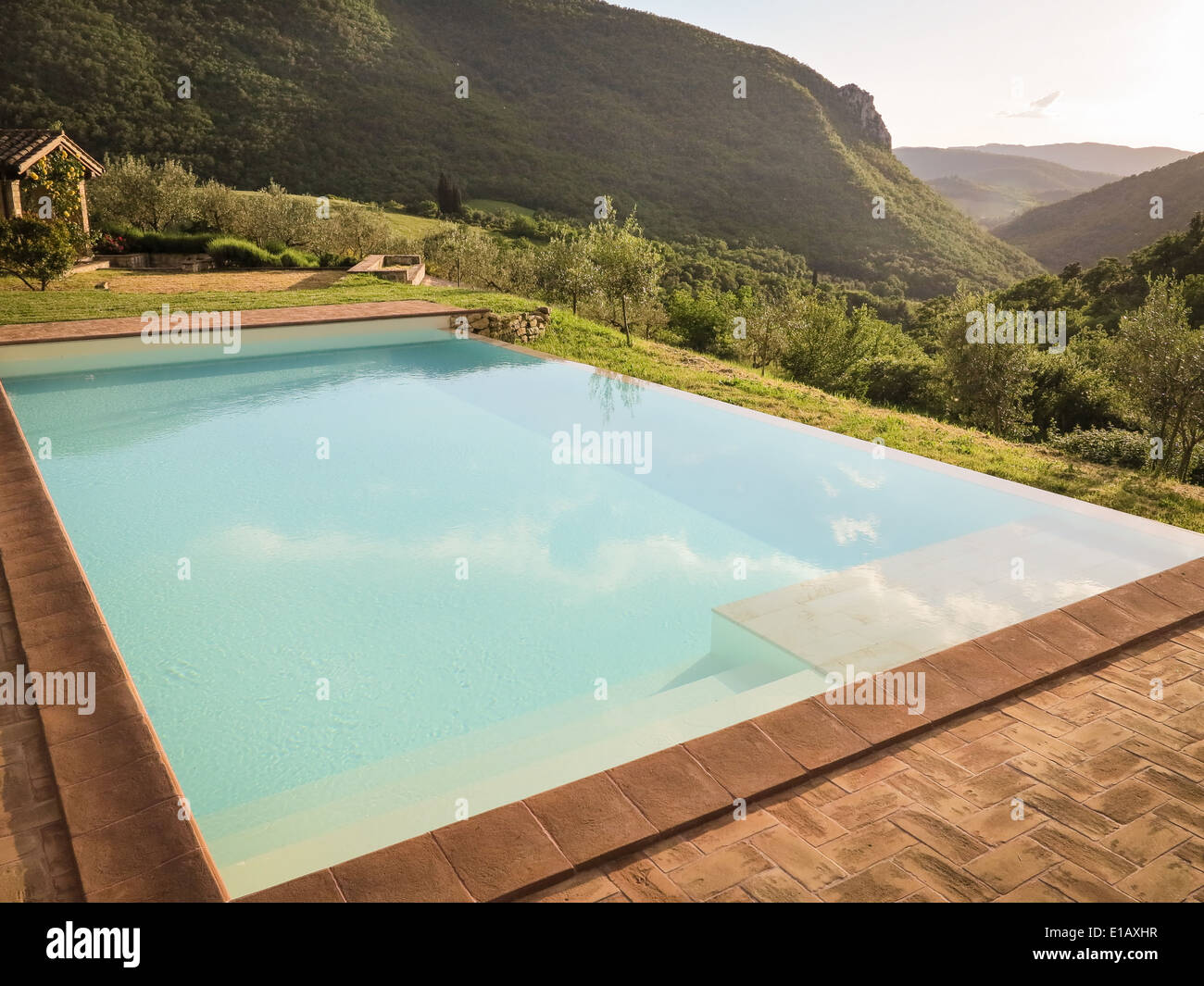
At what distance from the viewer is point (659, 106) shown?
55438mm

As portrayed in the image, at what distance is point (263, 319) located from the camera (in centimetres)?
1284

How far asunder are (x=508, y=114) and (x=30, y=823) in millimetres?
55577

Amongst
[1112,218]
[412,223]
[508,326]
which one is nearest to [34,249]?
[508,326]

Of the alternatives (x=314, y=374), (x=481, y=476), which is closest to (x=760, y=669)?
(x=481, y=476)

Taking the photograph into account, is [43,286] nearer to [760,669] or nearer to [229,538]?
[229,538]

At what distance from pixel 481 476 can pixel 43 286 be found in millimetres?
13331

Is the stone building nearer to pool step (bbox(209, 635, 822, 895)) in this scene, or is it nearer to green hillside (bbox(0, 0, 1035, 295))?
green hillside (bbox(0, 0, 1035, 295))

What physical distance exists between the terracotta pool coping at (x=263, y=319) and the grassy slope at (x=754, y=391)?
637mm

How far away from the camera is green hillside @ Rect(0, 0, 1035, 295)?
116ft

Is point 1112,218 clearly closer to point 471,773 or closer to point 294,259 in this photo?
point 294,259

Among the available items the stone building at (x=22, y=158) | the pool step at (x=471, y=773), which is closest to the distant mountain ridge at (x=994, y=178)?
the stone building at (x=22, y=158)

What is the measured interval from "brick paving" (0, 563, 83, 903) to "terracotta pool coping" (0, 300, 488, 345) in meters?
10.3

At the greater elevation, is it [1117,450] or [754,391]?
[754,391]

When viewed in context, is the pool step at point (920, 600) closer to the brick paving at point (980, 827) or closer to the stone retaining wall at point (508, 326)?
the brick paving at point (980, 827)
